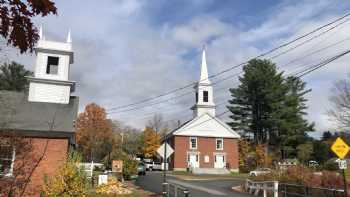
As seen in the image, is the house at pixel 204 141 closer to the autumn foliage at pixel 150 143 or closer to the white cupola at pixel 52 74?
the autumn foliage at pixel 150 143

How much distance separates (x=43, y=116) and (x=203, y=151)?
4006 cm

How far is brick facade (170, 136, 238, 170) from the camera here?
5672cm

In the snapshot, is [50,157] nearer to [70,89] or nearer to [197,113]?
[70,89]

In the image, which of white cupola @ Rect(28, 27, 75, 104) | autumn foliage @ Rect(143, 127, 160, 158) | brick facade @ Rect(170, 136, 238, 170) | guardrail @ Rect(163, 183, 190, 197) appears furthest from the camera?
autumn foliage @ Rect(143, 127, 160, 158)

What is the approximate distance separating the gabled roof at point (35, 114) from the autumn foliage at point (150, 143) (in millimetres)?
60624

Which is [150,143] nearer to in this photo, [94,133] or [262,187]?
[94,133]

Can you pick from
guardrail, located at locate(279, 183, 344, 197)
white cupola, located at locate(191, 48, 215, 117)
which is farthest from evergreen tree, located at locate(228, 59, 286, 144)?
guardrail, located at locate(279, 183, 344, 197)

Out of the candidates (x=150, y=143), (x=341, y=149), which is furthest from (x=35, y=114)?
(x=150, y=143)

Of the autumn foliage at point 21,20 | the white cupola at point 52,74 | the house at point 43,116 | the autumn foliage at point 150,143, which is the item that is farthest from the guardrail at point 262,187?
the autumn foliage at point 150,143

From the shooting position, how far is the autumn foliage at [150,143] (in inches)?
3259

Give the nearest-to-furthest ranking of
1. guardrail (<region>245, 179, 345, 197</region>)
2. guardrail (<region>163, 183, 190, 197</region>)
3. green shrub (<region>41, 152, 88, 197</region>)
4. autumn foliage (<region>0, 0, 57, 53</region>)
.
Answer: autumn foliage (<region>0, 0, 57, 53</region>), green shrub (<region>41, 152, 88, 197</region>), guardrail (<region>163, 183, 190, 197</region>), guardrail (<region>245, 179, 345, 197</region>)

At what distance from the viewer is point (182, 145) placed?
2250 inches

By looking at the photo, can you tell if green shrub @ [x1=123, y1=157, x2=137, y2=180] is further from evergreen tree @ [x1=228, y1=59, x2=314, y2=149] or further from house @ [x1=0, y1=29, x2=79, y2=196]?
evergreen tree @ [x1=228, y1=59, x2=314, y2=149]

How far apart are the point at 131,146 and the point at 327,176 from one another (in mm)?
66081
